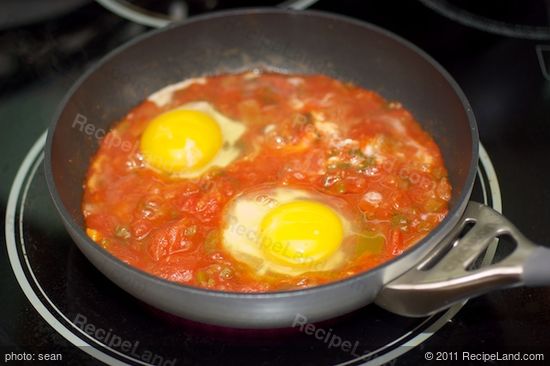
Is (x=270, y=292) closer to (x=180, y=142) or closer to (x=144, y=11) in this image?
(x=180, y=142)

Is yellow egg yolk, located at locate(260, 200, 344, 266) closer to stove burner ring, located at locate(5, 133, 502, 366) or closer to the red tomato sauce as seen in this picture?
the red tomato sauce

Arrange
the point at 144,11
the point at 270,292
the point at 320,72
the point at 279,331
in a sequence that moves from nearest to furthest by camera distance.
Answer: the point at 270,292 < the point at 279,331 < the point at 320,72 < the point at 144,11

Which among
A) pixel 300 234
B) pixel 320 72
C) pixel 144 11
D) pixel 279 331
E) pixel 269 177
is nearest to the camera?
pixel 279 331

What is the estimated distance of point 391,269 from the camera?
2309 millimetres

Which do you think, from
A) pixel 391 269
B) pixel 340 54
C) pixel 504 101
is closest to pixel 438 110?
pixel 504 101

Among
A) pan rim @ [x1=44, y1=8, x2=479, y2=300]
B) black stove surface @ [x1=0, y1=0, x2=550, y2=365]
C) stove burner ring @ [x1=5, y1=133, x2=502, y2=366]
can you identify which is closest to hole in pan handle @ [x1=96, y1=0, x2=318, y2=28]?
black stove surface @ [x1=0, y1=0, x2=550, y2=365]

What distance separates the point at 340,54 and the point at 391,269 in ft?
5.35

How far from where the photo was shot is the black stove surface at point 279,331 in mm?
2486

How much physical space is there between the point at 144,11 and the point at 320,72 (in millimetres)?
1152

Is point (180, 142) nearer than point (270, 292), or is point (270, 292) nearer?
point (270, 292)

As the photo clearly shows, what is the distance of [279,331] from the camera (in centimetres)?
255

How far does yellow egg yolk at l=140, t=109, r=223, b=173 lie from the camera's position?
321cm

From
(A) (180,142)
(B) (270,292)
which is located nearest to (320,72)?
(A) (180,142)

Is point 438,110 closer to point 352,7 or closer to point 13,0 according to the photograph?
point 352,7
